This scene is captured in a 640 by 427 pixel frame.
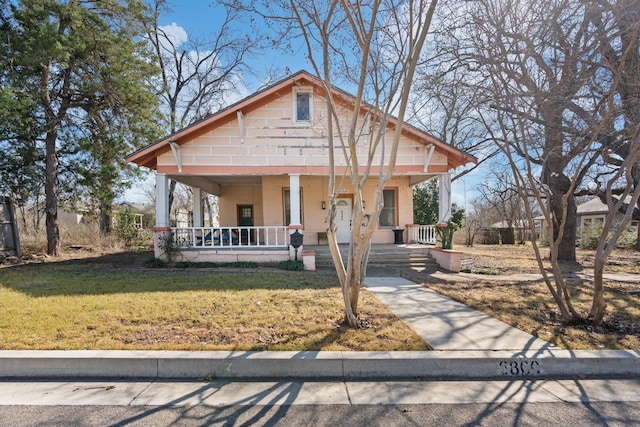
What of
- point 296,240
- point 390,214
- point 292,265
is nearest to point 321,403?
point 292,265

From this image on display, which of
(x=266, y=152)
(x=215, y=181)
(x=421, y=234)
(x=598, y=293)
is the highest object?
(x=266, y=152)

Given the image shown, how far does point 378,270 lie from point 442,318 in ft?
16.0

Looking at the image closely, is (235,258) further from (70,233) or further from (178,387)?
(70,233)

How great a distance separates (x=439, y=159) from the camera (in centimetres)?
1170

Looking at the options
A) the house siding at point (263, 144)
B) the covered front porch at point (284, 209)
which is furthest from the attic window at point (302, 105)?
the covered front porch at point (284, 209)

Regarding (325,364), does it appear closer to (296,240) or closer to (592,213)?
(296,240)

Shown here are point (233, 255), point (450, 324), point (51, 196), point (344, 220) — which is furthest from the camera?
point (344, 220)

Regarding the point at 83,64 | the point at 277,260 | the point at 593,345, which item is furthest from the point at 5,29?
the point at 593,345

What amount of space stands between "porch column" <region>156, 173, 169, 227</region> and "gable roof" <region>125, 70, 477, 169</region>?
82cm

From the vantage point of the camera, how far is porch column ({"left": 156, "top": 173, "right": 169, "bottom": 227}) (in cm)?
1103

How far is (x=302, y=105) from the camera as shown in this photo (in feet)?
38.0

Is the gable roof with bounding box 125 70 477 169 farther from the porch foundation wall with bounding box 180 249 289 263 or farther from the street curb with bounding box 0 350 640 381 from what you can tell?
the street curb with bounding box 0 350 640 381

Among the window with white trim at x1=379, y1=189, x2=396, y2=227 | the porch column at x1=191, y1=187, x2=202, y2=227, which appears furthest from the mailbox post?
the porch column at x1=191, y1=187, x2=202, y2=227

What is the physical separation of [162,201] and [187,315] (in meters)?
7.06
